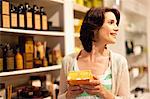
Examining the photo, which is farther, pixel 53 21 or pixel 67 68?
Result: pixel 53 21

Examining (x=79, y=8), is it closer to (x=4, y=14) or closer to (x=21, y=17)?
(x=21, y=17)

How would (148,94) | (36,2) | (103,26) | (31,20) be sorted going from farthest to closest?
(148,94), (36,2), (31,20), (103,26)

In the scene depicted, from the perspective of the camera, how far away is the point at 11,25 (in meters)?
1.64

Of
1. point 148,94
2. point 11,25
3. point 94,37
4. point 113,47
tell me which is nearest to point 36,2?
point 11,25

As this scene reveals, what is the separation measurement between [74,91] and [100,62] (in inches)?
9.1

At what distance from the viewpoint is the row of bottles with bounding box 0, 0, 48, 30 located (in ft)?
5.20

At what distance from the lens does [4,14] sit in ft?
5.18

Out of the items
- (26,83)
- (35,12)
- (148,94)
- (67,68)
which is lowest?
(148,94)

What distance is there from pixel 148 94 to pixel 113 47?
44.1 inches

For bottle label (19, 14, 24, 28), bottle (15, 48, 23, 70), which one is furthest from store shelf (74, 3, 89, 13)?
bottle (15, 48, 23, 70)

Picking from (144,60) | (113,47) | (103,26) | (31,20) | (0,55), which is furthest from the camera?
(144,60)

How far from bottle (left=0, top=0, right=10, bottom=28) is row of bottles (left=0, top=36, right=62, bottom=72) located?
147 millimetres

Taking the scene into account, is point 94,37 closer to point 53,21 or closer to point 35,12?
point 35,12


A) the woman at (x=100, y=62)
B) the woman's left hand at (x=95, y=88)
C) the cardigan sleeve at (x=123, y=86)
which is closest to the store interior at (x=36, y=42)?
the woman at (x=100, y=62)
